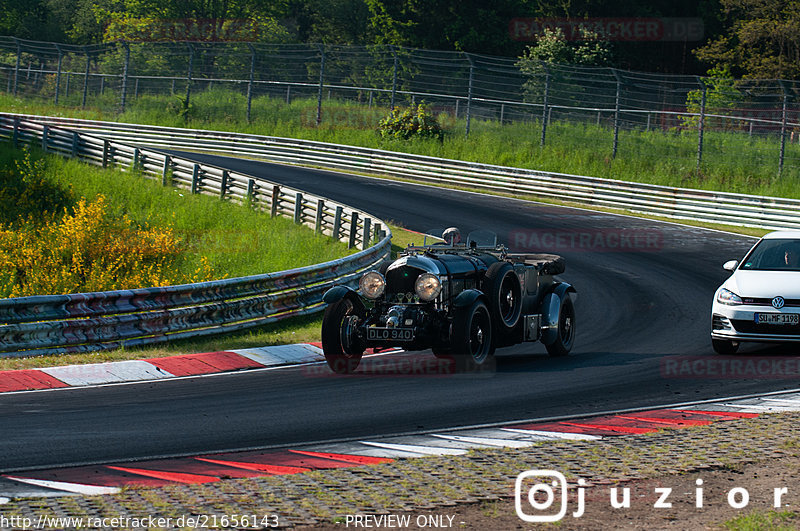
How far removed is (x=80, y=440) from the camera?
7.75 metres

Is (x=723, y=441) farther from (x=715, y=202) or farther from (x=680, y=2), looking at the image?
(x=680, y=2)

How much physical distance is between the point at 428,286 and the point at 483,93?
28508 millimetres

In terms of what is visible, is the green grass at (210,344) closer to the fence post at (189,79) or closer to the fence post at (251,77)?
the fence post at (251,77)

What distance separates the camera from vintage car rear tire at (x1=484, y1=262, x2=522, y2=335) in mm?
11898

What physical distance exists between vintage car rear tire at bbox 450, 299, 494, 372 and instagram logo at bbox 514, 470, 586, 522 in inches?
173

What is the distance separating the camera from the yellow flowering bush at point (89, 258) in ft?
59.9

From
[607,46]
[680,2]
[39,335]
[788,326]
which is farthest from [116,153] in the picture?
[680,2]

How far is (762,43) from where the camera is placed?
175 feet

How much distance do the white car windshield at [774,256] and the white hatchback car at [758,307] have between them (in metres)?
0.02

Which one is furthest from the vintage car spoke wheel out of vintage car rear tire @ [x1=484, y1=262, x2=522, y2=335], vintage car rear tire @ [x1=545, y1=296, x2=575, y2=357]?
vintage car rear tire @ [x1=484, y1=262, x2=522, y2=335]

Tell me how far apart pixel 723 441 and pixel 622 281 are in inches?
477

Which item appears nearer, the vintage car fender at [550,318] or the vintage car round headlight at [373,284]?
the vintage car round headlight at [373,284]

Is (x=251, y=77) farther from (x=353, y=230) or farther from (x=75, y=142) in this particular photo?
(x=353, y=230)

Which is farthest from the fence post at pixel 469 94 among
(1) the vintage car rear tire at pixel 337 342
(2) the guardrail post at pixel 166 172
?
(1) the vintage car rear tire at pixel 337 342
